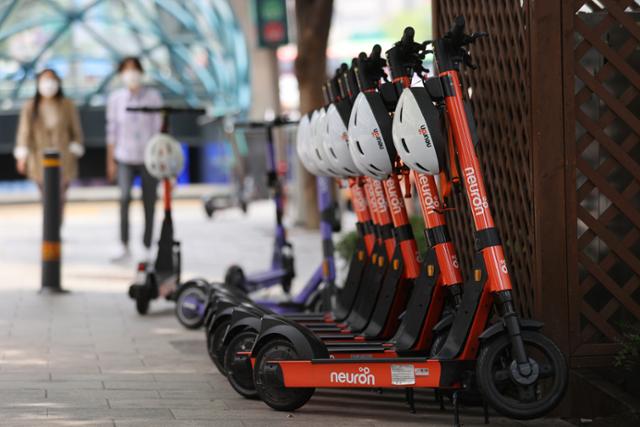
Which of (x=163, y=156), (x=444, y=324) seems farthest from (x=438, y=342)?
(x=163, y=156)

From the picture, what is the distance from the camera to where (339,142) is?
732 centimetres

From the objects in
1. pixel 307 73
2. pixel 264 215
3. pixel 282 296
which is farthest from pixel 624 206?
pixel 264 215

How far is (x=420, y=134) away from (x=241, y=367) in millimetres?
1622

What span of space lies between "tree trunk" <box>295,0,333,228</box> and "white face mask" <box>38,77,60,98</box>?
140 inches

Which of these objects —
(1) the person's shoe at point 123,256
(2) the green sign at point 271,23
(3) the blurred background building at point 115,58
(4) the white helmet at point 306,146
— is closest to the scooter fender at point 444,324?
(4) the white helmet at point 306,146

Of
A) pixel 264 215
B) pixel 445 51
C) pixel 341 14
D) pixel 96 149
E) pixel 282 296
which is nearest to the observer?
pixel 445 51

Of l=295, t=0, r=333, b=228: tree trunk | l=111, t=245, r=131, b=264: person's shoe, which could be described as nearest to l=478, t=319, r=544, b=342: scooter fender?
l=111, t=245, r=131, b=264: person's shoe

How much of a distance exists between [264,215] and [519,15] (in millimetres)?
18629

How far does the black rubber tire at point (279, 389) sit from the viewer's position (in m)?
6.58

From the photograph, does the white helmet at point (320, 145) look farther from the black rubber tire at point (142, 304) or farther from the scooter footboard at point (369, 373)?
the black rubber tire at point (142, 304)

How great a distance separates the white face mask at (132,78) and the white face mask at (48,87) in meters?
2.15

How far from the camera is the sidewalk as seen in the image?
6.50 meters

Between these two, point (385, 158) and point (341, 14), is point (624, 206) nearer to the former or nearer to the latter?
point (385, 158)

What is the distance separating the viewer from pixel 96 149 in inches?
1992
